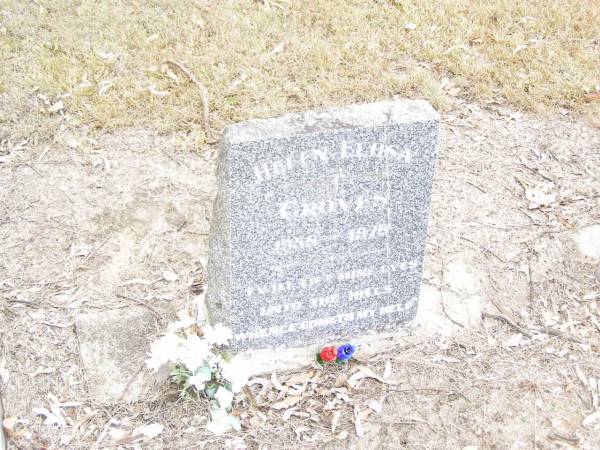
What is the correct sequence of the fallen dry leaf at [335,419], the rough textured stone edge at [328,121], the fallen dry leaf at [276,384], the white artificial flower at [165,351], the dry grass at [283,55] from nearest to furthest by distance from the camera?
the rough textured stone edge at [328,121] < the white artificial flower at [165,351] < the fallen dry leaf at [335,419] < the fallen dry leaf at [276,384] < the dry grass at [283,55]

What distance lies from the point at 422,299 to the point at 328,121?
143 cm

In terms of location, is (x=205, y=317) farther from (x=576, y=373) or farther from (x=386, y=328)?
(x=576, y=373)

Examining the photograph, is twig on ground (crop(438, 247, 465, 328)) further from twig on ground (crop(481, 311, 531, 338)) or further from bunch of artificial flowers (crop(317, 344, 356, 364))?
bunch of artificial flowers (crop(317, 344, 356, 364))

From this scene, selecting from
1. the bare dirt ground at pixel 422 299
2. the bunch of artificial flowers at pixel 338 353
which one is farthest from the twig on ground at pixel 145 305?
Result: the bunch of artificial flowers at pixel 338 353

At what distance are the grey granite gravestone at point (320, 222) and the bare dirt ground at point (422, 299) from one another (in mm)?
314

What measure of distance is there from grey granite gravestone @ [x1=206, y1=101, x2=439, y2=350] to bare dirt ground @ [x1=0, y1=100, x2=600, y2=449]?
1.03ft

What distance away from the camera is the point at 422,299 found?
157 inches

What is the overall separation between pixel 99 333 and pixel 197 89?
2.46 metres

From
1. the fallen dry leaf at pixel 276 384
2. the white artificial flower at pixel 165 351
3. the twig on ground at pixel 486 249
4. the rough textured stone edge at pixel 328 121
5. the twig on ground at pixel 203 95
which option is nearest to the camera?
the rough textured stone edge at pixel 328 121

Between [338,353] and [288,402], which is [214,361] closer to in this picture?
[288,402]

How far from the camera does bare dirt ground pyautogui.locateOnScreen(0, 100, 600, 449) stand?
10.9 ft

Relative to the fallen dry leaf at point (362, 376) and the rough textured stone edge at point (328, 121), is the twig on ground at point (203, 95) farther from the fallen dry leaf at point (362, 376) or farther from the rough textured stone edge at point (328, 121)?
the fallen dry leaf at point (362, 376)

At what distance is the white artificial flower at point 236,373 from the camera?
3.23m

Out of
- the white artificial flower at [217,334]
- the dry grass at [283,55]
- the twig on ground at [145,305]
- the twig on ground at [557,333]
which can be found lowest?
the twig on ground at [557,333]
